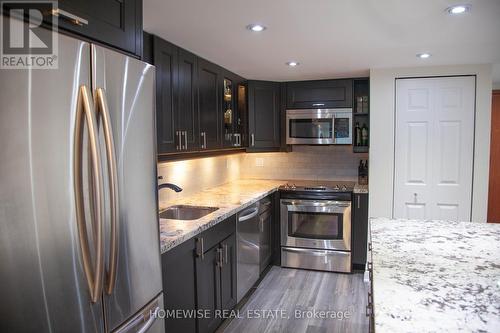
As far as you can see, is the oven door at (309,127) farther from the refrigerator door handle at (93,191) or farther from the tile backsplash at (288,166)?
the refrigerator door handle at (93,191)

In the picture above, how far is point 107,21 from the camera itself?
53.4 inches

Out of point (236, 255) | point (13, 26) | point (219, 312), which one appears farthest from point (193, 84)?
point (13, 26)

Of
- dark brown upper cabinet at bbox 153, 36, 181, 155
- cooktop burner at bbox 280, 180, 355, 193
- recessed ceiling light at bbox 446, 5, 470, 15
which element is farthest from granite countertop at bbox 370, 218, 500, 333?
cooktop burner at bbox 280, 180, 355, 193

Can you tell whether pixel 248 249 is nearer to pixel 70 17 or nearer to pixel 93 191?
pixel 93 191

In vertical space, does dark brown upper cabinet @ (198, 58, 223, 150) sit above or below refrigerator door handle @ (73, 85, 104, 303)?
above

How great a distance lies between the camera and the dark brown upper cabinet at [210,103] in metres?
3.09

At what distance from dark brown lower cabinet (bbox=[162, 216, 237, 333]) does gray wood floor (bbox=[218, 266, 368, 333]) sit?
32 cm

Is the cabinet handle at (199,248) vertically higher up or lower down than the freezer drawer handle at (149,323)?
higher up

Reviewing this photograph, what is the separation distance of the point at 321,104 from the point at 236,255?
2.15 m

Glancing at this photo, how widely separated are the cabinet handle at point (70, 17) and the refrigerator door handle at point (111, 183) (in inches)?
9.3

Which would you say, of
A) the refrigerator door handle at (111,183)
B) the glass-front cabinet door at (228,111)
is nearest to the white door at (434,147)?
the glass-front cabinet door at (228,111)

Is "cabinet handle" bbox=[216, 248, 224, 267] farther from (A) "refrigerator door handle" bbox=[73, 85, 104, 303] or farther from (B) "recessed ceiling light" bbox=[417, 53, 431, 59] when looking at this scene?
(B) "recessed ceiling light" bbox=[417, 53, 431, 59]

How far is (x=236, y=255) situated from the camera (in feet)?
9.73

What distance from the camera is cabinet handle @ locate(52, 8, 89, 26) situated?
1.11 metres
